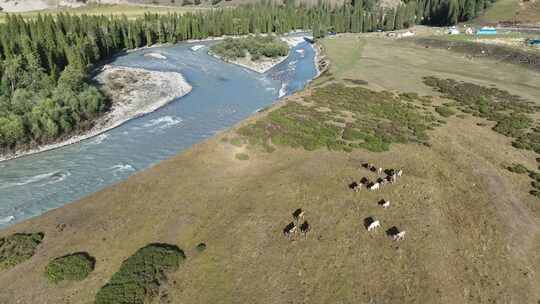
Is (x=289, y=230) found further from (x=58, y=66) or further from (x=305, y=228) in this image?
(x=58, y=66)

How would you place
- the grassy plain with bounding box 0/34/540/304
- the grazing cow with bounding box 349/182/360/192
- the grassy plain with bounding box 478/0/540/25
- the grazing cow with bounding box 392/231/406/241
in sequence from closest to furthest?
the grassy plain with bounding box 0/34/540/304
the grazing cow with bounding box 392/231/406/241
the grazing cow with bounding box 349/182/360/192
the grassy plain with bounding box 478/0/540/25

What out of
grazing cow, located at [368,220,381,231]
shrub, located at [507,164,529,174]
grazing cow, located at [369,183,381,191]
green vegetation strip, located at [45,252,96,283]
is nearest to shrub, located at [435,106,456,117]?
shrub, located at [507,164,529,174]

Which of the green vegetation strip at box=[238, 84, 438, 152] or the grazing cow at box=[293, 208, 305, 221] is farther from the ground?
the green vegetation strip at box=[238, 84, 438, 152]

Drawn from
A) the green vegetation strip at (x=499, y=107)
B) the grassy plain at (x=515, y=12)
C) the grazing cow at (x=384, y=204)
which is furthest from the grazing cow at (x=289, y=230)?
the grassy plain at (x=515, y=12)

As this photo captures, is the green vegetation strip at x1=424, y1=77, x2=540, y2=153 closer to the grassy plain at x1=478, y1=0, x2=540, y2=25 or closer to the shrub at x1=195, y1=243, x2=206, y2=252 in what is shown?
the shrub at x1=195, y1=243, x2=206, y2=252

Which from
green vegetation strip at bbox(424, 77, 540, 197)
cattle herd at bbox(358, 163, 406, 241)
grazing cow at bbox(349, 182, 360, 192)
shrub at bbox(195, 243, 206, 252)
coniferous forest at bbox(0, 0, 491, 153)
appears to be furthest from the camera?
coniferous forest at bbox(0, 0, 491, 153)

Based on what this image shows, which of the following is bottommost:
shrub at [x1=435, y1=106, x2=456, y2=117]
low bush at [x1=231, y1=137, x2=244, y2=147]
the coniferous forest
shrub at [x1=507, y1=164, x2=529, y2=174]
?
shrub at [x1=507, y1=164, x2=529, y2=174]
